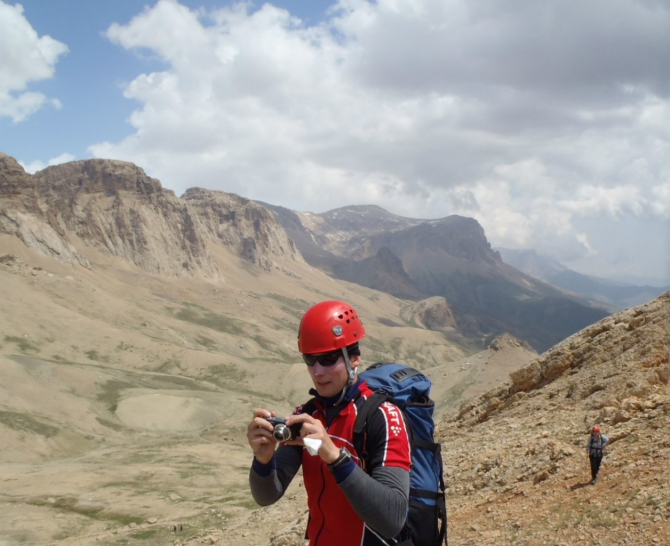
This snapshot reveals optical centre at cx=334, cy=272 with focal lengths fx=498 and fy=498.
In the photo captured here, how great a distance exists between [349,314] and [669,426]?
39.6 ft

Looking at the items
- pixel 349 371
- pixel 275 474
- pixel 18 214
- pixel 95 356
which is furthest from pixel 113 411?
pixel 18 214

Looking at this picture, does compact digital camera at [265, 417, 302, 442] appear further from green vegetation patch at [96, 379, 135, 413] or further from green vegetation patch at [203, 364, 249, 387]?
green vegetation patch at [203, 364, 249, 387]

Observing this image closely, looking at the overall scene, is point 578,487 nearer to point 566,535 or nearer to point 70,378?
point 566,535

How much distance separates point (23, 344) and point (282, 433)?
136741mm

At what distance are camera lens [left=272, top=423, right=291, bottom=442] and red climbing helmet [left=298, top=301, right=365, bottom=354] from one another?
84cm

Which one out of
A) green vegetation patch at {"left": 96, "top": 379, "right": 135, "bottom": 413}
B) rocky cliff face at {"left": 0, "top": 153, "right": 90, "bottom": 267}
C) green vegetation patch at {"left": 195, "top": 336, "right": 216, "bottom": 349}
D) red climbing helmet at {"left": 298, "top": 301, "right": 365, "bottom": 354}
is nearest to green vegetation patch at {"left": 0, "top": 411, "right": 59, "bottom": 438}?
green vegetation patch at {"left": 96, "top": 379, "right": 135, "bottom": 413}

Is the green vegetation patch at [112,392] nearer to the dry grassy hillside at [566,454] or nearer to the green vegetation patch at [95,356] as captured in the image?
the green vegetation patch at [95,356]

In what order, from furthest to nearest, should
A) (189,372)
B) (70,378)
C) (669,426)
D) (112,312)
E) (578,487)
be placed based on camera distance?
(112,312)
(189,372)
(70,378)
(669,426)
(578,487)

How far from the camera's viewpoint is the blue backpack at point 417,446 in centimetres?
488

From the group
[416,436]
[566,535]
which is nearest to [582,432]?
[566,535]

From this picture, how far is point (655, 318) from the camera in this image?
73.9 ft

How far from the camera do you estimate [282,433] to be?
4.63m

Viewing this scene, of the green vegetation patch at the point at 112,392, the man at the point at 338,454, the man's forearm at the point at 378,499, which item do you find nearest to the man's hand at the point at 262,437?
the man at the point at 338,454

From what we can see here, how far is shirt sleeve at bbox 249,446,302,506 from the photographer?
5137 mm
